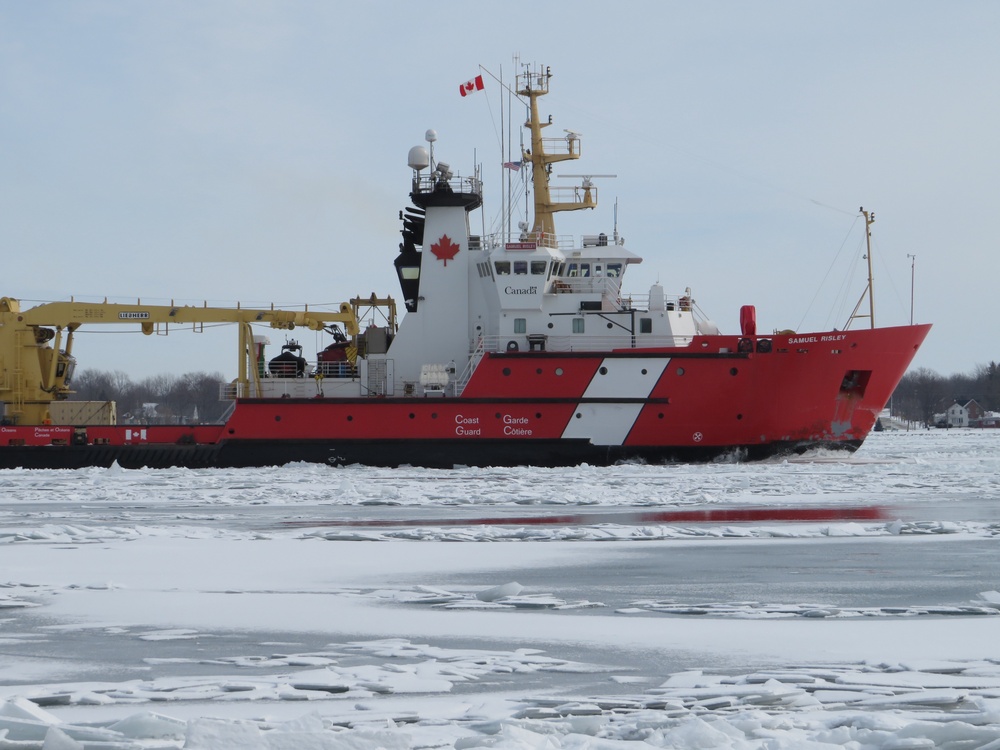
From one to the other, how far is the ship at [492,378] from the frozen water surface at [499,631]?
8742mm

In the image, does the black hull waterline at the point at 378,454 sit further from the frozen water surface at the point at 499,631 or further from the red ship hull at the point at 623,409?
the frozen water surface at the point at 499,631

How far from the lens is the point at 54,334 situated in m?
22.8

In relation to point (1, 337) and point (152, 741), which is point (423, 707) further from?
point (1, 337)

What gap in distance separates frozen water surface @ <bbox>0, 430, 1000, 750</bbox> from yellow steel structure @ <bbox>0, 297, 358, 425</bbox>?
11.4 m

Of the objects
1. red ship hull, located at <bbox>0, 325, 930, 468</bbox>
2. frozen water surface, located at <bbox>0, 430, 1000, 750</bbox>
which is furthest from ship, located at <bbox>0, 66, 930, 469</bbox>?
frozen water surface, located at <bbox>0, 430, 1000, 750</bbox>

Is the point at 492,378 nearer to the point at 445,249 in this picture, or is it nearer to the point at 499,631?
the point at 445,249

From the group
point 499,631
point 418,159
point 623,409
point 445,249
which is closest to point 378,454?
point 445,249

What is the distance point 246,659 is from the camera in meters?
4.84

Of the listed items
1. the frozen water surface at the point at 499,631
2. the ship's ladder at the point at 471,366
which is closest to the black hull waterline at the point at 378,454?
the ship's ladder at the point at 471,366

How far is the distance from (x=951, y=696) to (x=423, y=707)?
190cm

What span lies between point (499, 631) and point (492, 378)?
14.9 meters

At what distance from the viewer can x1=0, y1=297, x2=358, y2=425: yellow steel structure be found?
22.3 metres

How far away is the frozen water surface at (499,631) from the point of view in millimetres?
3820

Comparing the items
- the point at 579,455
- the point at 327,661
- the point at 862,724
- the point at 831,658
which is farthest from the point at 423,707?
the point at 579,455
